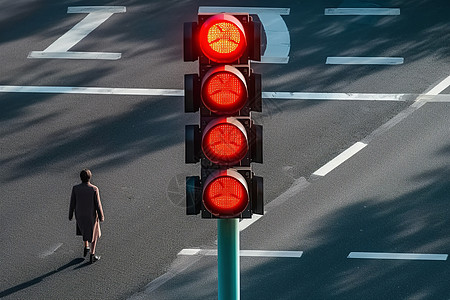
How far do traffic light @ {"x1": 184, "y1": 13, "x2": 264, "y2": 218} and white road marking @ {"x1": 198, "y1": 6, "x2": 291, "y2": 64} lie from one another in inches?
487

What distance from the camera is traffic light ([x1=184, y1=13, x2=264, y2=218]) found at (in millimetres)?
7625

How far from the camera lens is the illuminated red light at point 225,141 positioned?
7.63m

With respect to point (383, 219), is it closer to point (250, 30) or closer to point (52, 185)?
point (52, 185)

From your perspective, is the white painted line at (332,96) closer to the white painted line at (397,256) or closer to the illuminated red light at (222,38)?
the white painted line at (397,256)

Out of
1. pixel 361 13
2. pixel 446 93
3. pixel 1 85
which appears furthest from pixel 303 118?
pixel 1 85

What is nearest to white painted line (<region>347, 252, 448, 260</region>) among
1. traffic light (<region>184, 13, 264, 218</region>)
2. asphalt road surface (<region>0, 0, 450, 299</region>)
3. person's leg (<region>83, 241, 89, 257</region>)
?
asphalt road surface (<region>0, 0, 450, 299</region>)

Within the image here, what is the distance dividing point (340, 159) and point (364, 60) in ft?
11.2

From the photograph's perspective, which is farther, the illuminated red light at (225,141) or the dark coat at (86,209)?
the dark coat at (86,209)

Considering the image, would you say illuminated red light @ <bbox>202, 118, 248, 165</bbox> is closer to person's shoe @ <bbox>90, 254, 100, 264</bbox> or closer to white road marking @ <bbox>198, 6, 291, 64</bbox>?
person's shoe @ <bbox>90, 254, 100, 264</bbox>

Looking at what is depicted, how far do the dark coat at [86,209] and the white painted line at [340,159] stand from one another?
4008 mm

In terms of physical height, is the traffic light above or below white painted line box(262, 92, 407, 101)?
above

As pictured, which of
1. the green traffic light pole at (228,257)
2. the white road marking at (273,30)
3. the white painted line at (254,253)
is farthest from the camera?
the white road marking at (273,30)

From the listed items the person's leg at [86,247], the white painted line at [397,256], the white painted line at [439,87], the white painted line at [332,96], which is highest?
the white painted line at [439,87]

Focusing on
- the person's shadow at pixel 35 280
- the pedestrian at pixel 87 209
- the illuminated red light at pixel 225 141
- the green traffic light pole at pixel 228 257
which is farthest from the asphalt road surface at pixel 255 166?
the illuminated red light at pixel 225 141
